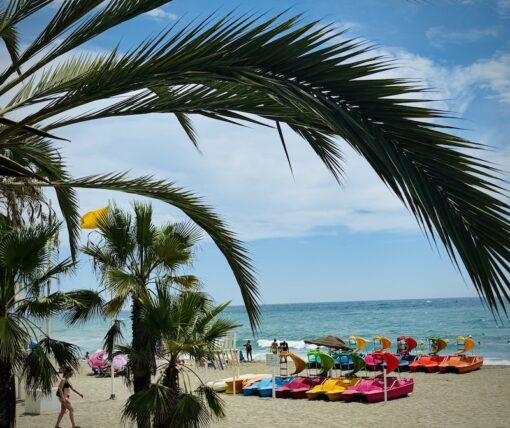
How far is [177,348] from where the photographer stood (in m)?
8.30

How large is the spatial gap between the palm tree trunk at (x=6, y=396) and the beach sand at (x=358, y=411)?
20.4ft

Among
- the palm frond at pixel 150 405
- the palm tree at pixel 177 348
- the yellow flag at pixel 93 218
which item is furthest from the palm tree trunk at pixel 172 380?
the yellow flag at pixel 93 218

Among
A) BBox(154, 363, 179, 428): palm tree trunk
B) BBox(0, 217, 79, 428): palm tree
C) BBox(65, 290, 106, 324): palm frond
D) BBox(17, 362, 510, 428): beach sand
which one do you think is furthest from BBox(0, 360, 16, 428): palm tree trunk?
BBox(17, 362, 510, 428): beach sand

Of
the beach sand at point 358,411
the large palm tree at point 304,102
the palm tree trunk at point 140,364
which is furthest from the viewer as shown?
the beach sand at point 358,411

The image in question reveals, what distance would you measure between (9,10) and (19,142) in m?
1.09

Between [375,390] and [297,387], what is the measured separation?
2.30 metres

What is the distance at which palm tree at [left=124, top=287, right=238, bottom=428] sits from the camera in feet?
25.8

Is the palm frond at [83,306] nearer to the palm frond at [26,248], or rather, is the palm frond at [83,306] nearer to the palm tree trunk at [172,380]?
the palm frond at [26,248]

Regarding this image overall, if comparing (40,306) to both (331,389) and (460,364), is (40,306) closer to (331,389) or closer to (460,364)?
(331,389)

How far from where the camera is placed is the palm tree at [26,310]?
22.3ft

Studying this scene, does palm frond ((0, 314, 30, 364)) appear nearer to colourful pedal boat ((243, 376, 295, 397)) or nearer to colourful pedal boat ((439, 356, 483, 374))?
colourful pedal boat ((243, 376, 295, 397))

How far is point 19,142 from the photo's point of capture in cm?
499

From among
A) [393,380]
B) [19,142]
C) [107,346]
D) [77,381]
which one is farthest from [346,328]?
[19,142]

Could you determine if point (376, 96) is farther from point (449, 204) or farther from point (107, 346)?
point (107, 346)
